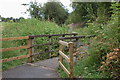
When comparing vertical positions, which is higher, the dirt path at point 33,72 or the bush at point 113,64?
the bush at point 113,64

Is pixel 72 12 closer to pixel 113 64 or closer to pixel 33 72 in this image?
pixel 33 72

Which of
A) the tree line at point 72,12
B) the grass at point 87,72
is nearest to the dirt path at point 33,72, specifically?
the grass at point 87,72

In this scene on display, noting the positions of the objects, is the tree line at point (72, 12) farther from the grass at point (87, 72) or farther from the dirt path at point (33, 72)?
the grass at point (87, 72)

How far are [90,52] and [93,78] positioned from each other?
1.06 meters

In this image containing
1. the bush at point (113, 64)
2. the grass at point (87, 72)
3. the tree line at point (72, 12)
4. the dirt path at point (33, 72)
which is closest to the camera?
the bush at point (113, 64)

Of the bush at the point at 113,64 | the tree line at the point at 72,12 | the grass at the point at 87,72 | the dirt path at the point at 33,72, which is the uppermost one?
the tree line at the point at 72,12

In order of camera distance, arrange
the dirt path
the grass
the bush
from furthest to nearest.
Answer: the dirt path → the grass → the bush

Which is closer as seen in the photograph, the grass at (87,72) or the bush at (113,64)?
the bush at (113,64)

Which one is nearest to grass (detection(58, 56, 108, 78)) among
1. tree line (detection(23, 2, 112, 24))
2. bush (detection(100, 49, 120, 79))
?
bush (detection(100, 49, 120, 79))

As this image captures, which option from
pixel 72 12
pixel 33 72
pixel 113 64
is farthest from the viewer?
pixel 72 12

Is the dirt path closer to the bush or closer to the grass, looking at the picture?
the grass

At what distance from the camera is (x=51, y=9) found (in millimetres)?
26656

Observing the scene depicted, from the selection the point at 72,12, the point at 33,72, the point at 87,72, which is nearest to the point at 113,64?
the point at 87,72

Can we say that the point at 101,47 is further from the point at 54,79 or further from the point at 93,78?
the point at 54,79
